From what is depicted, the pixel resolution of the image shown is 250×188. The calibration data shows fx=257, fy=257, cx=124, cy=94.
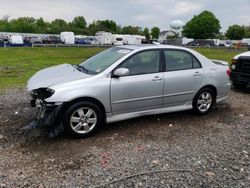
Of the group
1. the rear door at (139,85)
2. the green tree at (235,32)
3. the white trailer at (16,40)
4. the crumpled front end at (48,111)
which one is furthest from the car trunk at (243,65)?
the green tree at (235,32)

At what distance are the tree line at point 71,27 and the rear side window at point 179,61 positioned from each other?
309 ft

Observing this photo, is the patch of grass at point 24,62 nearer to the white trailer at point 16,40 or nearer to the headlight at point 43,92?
the headlight at point 43,92

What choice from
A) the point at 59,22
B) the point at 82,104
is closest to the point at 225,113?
the point at 82,104

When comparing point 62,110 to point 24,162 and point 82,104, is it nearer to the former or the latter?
point 82,104

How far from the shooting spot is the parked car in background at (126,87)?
4.30 m

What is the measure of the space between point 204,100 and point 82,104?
2920 mm

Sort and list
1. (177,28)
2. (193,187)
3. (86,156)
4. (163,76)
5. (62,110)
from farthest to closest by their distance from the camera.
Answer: (177,28) < (163,76) < (62,110) < (86,156) < (193,187)

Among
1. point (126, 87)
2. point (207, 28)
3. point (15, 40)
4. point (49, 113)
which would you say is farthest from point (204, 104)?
point (207, 28)

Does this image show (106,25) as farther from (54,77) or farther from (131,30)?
(54,77)

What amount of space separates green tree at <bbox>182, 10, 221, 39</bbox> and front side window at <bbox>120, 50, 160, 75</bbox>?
95.2m

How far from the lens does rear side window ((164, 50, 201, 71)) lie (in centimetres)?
531

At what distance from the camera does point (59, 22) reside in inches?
4542

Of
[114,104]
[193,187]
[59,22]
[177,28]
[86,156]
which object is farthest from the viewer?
[59,22]

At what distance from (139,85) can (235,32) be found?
346 feet
